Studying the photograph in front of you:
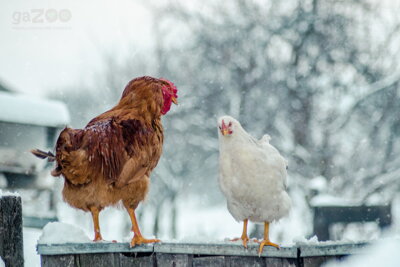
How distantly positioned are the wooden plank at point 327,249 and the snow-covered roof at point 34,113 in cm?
961

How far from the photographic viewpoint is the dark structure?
8.02 metres

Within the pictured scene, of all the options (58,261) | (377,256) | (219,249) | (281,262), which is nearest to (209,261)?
(219,249)

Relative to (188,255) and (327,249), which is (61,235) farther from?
(327,249)

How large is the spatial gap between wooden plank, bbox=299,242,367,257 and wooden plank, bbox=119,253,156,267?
726 millimetres

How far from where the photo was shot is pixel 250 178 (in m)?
3.07

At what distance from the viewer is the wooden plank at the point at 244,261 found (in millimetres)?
2709

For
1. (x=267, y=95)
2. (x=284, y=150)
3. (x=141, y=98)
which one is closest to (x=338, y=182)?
(x=284, y=150)

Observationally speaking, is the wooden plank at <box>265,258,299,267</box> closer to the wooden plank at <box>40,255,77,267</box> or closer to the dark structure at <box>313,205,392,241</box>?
the wooden plank at <box>40,255,77,267</box>

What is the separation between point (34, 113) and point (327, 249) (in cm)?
1012

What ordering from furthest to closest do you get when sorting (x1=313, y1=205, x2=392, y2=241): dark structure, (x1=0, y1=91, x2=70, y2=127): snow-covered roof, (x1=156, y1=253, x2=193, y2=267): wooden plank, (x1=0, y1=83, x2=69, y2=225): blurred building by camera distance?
1. (x1=0, y1=91, x2=70, y2=127): snow-covered roof
2. (x1=0, y1=83, x2=69, y2=225): blurred building
3. (x1=313, y1=205, x2=392, y2=241): dark structure
4. (x1=156, y1=253, x2=193, y2=267): wooden plank

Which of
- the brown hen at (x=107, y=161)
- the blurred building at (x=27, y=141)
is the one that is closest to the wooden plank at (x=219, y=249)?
the brown hen at (x=107, y=161)

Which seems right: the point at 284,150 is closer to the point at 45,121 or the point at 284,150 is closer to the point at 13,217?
the point at 45,121

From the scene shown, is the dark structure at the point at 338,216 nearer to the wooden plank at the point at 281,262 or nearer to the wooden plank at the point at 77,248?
the wooden plank at the point at 281,262

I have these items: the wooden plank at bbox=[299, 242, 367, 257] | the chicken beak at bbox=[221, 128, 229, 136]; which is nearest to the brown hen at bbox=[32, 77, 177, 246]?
the chicken beak at bbox=[221, 128, 229, 136]
